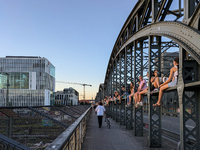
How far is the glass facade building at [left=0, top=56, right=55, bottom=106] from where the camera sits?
91.6m

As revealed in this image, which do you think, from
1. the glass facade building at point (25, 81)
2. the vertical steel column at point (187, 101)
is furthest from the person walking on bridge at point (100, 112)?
the glass facade building at point (25, 81)

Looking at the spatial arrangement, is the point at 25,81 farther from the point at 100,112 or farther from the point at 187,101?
the point at 187,101

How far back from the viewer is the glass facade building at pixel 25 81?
91562 mm

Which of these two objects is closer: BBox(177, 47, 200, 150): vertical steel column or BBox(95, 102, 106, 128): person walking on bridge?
BBox(177, 47, 200, 150): vertical steel column

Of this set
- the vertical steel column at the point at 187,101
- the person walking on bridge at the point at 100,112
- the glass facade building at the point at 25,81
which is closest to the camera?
the vertical steel column at the point at 187,101

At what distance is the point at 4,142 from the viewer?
2.47 metres

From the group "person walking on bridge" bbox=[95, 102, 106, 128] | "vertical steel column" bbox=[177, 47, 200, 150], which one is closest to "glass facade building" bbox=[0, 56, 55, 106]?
"person walking on bridge" bbox=[95, 102, 106, 128]

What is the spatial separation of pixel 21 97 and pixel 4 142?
94.8 meters

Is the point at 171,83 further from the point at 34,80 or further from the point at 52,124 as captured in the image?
the point at 34,80

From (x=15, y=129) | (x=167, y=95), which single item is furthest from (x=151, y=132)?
(x=167, y=95)

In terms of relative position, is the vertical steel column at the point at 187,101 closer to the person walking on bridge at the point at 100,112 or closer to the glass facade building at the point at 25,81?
the person walking on bridge at the point at 100,112

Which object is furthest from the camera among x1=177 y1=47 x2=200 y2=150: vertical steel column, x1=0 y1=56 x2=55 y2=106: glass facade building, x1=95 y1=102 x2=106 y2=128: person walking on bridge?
x1=0 y1=56 x2=55 y2=106: glass facade building

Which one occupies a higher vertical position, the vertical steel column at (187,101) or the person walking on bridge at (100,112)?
the vertical steel column at (187,101)

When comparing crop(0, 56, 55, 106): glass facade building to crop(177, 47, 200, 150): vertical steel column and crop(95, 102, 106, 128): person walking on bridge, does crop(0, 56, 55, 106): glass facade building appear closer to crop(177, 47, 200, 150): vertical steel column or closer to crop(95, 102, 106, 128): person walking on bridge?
crop(95, 102, 106, 128): person walking on bridge
